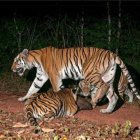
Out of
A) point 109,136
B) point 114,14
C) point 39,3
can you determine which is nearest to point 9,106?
point 109,136

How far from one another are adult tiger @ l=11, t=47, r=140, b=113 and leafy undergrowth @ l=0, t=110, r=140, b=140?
149 centimetres

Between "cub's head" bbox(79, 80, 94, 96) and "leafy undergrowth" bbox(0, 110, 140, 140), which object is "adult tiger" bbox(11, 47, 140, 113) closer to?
"cub's head" bbox(79, 80, 94, 96)

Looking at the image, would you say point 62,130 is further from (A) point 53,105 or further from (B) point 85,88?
(B) point 85,88

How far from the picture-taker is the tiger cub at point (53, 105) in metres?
4.98

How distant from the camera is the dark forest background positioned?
336 inches

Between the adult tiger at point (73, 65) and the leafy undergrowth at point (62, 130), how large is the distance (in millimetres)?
1487

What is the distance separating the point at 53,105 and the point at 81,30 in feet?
14.0

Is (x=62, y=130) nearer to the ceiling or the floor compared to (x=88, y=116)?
nearer to the ceiling

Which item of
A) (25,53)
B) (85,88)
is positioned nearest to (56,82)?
(85,88)

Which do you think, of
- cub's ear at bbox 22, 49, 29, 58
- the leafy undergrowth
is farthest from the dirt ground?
cub's ear at bbox 22, 49, 29, 58

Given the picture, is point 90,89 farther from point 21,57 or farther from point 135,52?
point 135,52

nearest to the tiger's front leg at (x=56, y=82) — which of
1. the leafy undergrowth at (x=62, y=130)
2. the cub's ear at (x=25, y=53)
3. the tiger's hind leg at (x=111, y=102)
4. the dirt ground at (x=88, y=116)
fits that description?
the dirt ground at (x=88, y=116)

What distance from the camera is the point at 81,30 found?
9.16 meters

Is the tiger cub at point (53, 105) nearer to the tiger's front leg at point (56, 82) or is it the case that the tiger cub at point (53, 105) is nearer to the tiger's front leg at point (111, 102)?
the tiger's front leg at point (111, 102)
